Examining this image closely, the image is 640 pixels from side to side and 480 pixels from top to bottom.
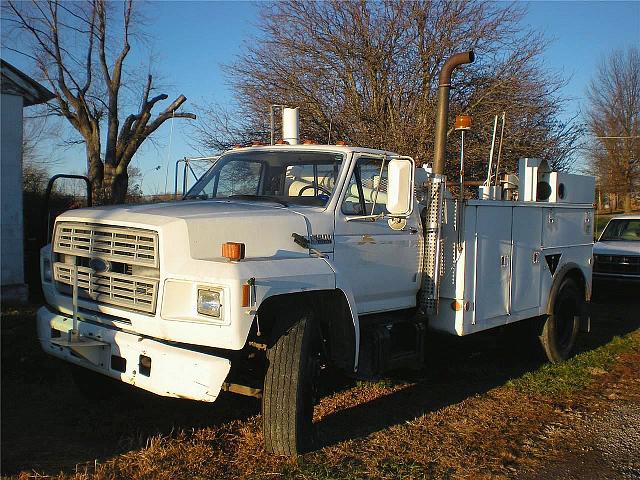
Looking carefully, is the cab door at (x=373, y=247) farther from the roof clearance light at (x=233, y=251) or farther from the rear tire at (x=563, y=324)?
the rear tire at (x=563, y=324)

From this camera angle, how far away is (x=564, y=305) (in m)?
7.77

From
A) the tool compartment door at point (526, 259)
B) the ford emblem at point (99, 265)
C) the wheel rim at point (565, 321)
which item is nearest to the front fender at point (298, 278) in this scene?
the ford emblem at point (99, 265)

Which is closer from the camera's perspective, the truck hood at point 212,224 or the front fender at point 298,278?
the front fender at point 298,278

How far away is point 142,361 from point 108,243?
0.88 meters

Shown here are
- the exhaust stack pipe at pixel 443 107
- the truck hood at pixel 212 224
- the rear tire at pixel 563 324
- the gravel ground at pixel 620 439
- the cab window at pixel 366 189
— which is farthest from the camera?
the rear tire at pixel 563 324

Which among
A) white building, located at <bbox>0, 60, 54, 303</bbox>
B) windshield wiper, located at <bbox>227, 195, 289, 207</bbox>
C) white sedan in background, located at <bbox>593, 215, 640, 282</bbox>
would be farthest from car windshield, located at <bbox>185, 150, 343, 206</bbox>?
white sedan in background, located at <bbox>593, 215, 640, 282</bbox>

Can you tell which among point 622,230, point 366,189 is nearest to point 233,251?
point 366,189

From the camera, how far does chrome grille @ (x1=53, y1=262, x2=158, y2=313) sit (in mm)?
4125

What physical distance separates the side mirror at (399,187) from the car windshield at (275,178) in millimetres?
496

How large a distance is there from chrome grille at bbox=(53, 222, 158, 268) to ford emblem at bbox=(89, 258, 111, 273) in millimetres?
33

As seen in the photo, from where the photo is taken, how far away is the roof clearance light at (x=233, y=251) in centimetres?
395

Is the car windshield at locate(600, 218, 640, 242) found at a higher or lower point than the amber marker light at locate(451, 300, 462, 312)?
higher

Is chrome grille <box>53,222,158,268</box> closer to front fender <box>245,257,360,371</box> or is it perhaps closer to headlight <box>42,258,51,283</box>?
headlight <box>42,258,51,283</box>

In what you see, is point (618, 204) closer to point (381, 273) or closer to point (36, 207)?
point (36, 207)
